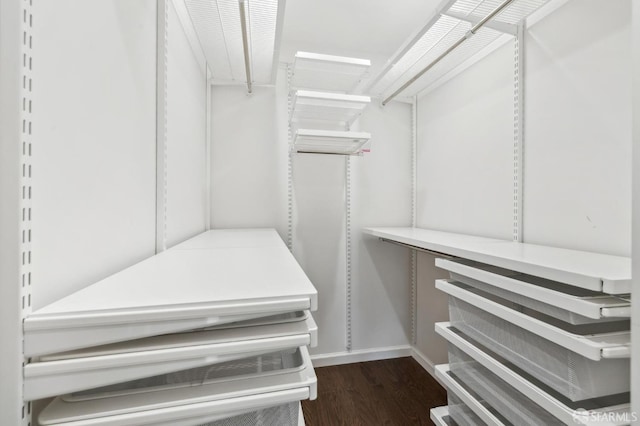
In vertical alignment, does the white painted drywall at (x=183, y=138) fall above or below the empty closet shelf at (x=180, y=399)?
above

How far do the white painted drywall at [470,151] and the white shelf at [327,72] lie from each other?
0.61 m

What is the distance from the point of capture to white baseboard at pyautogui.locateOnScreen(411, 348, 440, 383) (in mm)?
2039

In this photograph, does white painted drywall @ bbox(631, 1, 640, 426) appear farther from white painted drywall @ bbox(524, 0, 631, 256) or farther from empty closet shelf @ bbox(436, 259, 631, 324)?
white painted drywall @ bbox(524, 0, 631, 256)

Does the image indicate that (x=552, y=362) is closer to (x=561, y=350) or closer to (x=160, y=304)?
(x=561, y=350)

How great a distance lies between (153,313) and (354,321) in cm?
190

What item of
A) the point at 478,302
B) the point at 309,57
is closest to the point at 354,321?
the point at 478,302

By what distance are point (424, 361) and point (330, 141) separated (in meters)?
1.66

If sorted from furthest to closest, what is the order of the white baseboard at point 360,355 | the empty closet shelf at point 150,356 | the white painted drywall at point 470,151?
1. the white baseboard at point 360,355
2. the white painted drywall at point 470,151
3. the empty closet shelf at point 150,356

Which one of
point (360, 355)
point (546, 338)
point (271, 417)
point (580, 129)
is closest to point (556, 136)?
point (580, 129)

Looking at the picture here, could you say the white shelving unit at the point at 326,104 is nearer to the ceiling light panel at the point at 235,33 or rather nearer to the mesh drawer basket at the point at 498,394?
the ceiling light panel at the point at 235,33

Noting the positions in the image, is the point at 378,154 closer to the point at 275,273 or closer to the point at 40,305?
the point at 275,273

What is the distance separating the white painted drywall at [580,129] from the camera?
1.01 m
